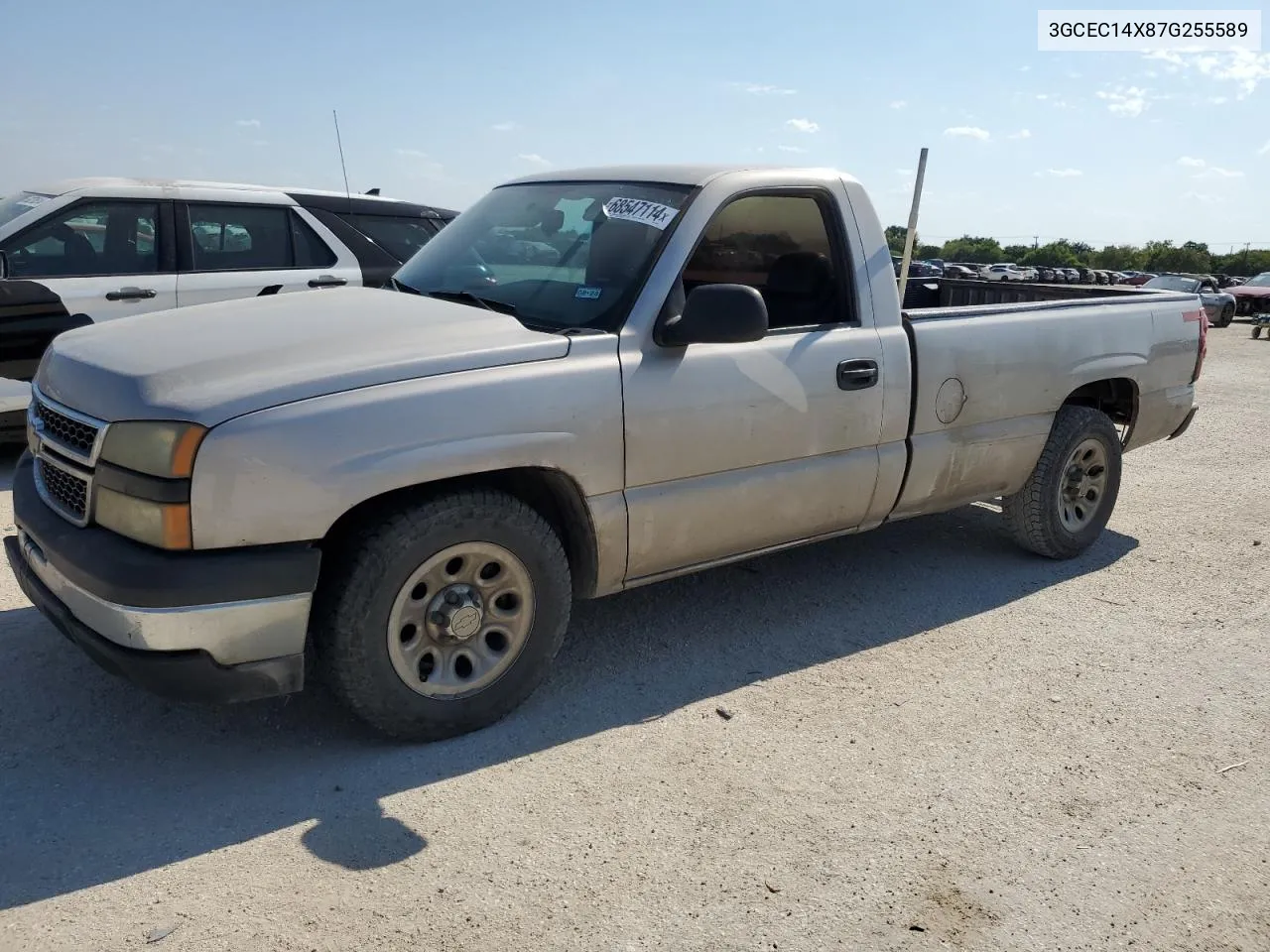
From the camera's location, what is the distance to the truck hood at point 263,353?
2.96 m

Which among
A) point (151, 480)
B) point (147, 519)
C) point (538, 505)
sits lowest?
point (538, 505)

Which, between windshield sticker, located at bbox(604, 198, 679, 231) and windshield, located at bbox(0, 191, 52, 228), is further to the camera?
windshield, located at bbox(0, 191, 52, 228)

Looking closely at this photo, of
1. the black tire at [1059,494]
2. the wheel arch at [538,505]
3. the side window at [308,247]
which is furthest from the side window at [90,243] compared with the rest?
the black tire at [1059,494]

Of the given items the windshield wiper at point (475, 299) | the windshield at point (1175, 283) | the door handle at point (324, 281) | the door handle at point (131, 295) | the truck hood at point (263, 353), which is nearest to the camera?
the truck hood at point (263, 353)

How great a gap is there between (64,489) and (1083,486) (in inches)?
187

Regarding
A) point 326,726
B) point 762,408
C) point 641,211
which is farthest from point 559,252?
point 326,726

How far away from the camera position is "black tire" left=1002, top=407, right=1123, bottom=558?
5.21m

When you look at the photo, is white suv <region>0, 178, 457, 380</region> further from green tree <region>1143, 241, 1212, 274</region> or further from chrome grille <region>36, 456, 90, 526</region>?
green tree <region>1143, 241, 1212, 274</region>

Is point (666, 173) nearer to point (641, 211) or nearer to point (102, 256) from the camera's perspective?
point (641, 211)

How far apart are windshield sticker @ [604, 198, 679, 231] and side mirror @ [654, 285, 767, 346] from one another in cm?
41

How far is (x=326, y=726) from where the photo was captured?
3512mm

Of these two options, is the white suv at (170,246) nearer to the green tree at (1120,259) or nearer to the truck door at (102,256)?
the truck door at (102,256)

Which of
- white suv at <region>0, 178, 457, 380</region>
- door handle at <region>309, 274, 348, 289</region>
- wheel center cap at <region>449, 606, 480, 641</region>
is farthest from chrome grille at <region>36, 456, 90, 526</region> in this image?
door handle at <region>309, 274, 348, 289</region>

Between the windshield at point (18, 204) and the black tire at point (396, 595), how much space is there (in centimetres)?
489
